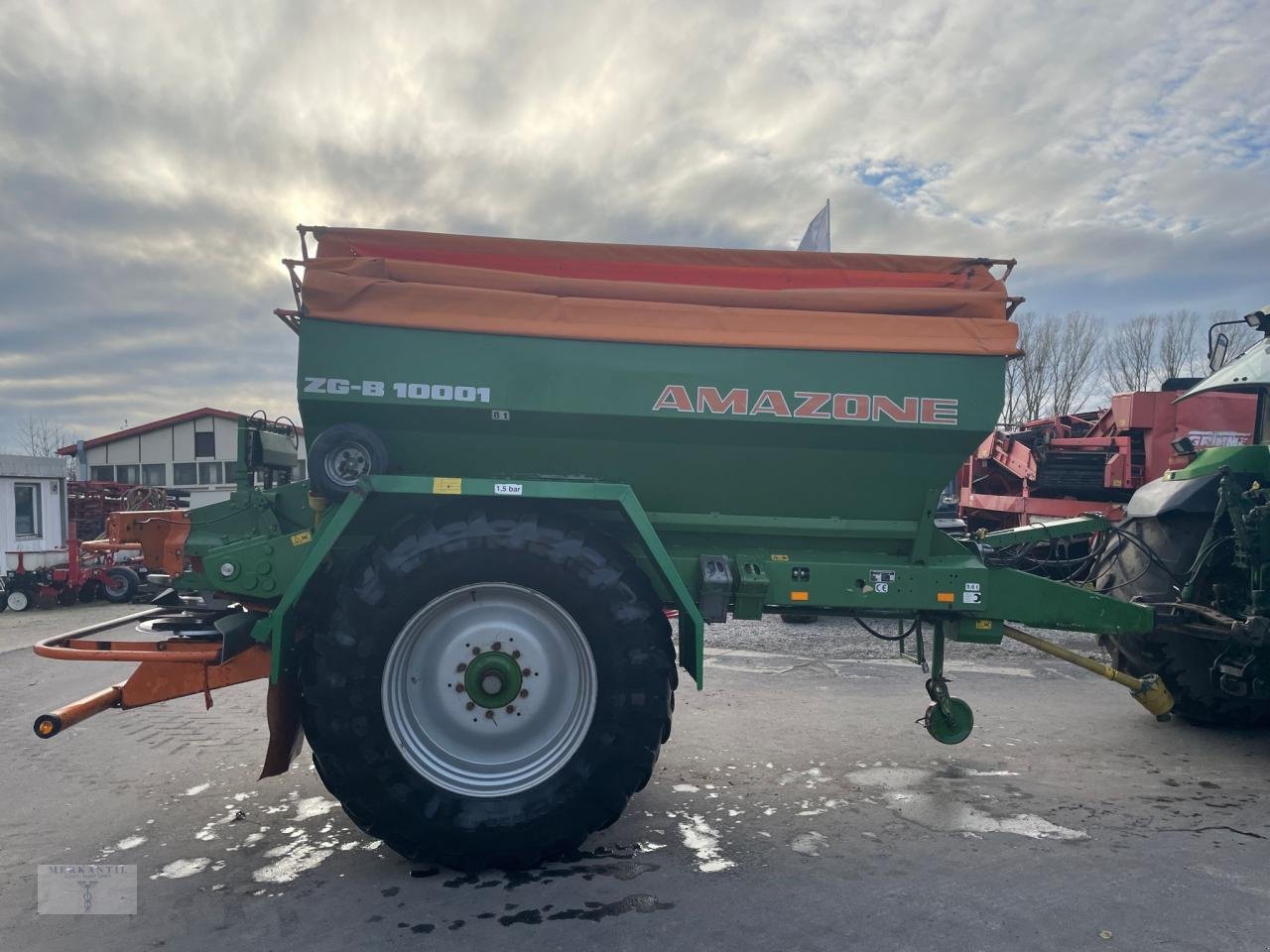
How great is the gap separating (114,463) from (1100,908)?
1344 inches

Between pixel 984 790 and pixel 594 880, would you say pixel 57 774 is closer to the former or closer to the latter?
pixel 594 880

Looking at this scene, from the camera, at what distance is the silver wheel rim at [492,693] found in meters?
3.74

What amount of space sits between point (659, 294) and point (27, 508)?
58.1ft

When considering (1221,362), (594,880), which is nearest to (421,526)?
(594,880)

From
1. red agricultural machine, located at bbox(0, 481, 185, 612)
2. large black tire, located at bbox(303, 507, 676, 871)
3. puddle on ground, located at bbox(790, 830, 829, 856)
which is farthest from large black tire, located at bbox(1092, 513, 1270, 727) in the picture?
red agricultural machine, located at bbox(0, 481, 185, 612)

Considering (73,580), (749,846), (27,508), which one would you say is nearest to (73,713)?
(749,846)

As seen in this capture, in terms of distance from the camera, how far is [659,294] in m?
3.98

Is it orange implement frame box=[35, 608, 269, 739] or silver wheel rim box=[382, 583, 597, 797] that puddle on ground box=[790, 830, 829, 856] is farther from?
orange implement frame box=[35, 608, 269, 739]

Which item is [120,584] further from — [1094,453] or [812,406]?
[1094,453]

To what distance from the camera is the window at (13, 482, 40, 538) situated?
53.3ft

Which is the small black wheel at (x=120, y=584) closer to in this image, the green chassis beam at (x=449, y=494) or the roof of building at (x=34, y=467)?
the roof of building at (x=34, y=467)

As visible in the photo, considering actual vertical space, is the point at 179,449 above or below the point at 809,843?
above

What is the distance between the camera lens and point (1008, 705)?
6555 mm

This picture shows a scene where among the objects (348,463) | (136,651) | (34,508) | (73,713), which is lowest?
(73,713)
